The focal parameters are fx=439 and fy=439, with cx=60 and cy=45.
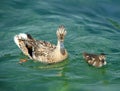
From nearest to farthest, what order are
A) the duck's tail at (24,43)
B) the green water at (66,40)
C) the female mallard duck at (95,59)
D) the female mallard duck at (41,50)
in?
the green water at (66,40) < the female mallard duck at (95,59) < the female mallard duck at (41,50) < the duck's tail at (24,43)

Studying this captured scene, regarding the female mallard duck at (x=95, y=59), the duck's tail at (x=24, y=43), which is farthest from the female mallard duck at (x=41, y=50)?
the female mallard duck at (x=95, y=59)

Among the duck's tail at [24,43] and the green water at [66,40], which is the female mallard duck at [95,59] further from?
the duck's tail at [24,43]

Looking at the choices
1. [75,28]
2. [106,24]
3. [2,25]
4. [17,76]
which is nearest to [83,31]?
[75,28]

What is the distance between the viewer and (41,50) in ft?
40.9

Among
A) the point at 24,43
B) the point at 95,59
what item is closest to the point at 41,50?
the point at 24,43

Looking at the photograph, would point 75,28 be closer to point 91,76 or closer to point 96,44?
point 96,44

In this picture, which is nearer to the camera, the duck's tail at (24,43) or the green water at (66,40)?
the green water at (66,40)

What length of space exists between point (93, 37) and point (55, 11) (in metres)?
2.84

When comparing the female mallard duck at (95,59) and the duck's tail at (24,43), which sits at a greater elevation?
the duck's tail at (24,43)

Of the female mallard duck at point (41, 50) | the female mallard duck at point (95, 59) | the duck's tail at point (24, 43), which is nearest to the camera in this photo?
the female mallard duck at point (95, 59)

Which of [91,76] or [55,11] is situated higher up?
[55,11]

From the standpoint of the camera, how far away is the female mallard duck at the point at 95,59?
38.3 ft

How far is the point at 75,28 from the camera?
48.3ft

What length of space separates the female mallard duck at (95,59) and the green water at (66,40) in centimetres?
17
